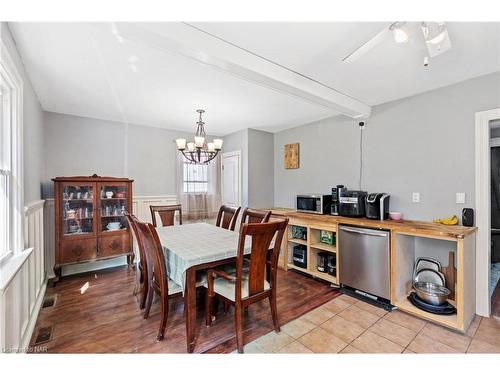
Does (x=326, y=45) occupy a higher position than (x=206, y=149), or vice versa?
(x=326, y=45)

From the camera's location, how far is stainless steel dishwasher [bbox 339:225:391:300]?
2.49 m

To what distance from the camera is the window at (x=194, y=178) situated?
15.0 ft

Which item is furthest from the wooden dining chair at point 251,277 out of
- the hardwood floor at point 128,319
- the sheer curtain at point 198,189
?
the sheer curtain at point 198,189

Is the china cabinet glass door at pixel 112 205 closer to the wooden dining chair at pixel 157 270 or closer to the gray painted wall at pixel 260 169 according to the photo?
the wooden dining chair at pixel 157 270

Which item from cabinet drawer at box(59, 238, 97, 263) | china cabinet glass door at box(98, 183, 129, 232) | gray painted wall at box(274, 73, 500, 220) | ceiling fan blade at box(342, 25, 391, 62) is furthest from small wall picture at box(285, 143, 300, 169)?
cabinet drawer at box(59, 238, 97, 263)

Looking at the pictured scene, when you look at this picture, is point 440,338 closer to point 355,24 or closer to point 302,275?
point 302,275

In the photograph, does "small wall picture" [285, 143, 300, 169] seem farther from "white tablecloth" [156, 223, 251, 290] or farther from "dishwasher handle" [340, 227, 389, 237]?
"white tablecloth" [156, 223, 251, 290]

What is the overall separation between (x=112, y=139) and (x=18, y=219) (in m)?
2.39

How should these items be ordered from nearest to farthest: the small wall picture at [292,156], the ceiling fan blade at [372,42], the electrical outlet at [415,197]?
the ceiling fan blade at [372,42] < the electrical outlet at [415,197] < the small wall picture at [292,156]

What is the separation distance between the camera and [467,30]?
1630 mm

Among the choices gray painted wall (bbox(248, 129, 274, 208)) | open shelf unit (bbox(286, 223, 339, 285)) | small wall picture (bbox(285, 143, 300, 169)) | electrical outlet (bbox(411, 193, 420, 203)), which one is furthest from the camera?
gray painted wall (bbox(248, 129, 274, 208))

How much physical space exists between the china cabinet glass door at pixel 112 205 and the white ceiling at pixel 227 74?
1.11 m

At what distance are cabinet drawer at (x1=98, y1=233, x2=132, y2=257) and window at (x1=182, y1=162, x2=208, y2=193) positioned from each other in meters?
1.35
